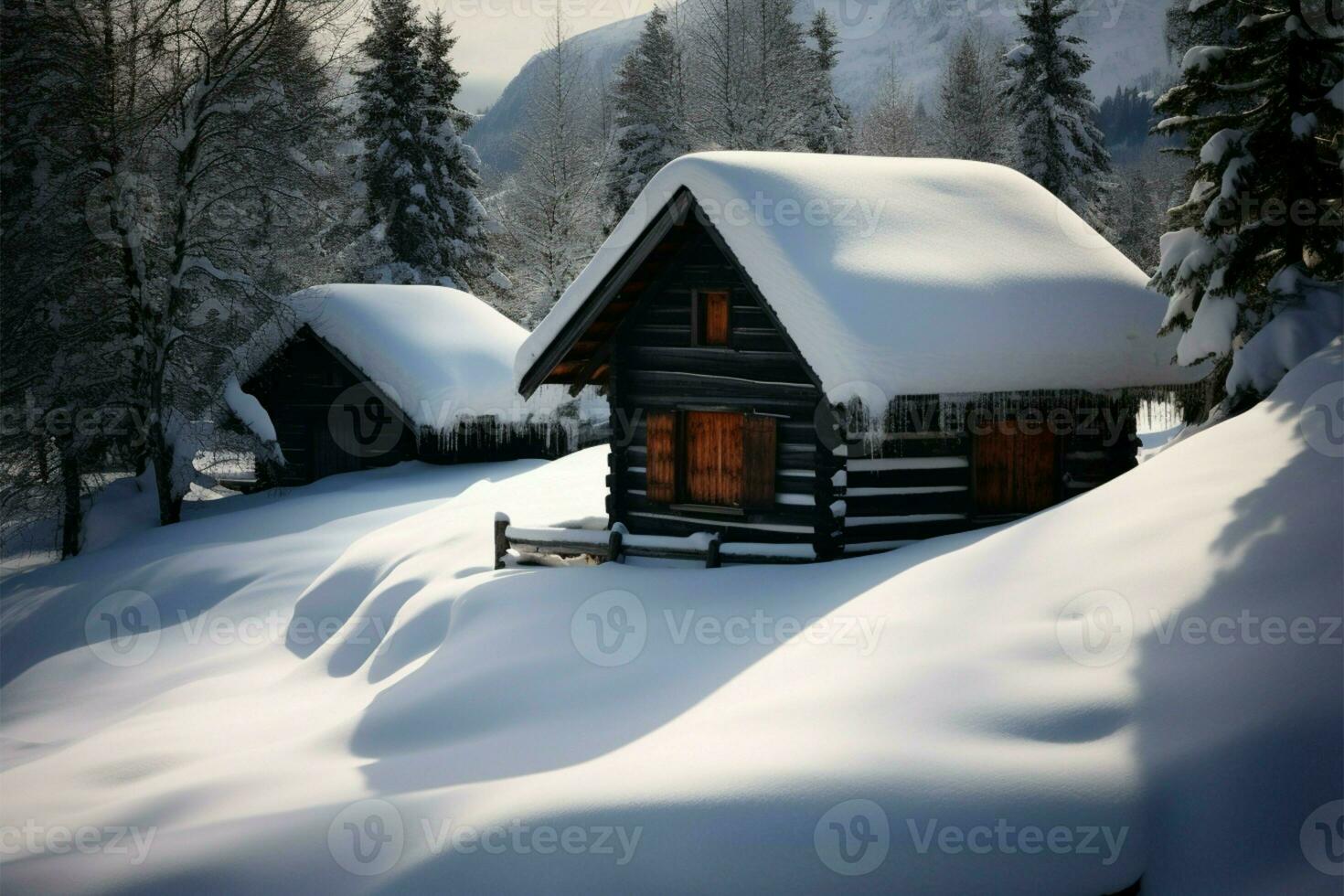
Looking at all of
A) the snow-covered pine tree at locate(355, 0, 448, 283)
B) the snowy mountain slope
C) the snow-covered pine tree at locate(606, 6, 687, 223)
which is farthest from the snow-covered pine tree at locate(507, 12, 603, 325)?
the snowy mountain slope

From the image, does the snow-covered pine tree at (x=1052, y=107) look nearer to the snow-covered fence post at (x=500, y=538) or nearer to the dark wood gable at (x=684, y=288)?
the dark wood gable at (x=684, y=288)

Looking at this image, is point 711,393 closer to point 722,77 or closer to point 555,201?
point 722,77

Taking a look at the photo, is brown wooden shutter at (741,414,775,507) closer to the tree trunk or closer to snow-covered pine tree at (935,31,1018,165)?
the tree trunk

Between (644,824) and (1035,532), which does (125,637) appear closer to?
(644,824)

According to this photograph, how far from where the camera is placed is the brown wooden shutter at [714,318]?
13094 millimetres

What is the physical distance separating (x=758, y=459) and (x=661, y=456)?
1.54 m

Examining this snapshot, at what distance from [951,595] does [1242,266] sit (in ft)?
12.7

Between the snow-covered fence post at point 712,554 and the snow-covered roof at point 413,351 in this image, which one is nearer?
the snow-covered fence post at point 712,554

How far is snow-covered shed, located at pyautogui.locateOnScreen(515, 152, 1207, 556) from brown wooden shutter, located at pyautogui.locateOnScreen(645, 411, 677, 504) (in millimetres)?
25

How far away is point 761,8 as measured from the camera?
29594mm

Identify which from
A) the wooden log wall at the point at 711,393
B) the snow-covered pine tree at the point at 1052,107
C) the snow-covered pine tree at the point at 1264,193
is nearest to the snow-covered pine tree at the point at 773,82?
the snow-covered pine tree at the point at 1052,107

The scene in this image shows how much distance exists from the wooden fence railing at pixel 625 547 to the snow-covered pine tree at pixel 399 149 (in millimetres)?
21695

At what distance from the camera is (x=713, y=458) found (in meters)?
13.3

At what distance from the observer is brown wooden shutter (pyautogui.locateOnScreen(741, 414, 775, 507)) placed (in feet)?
41.6
